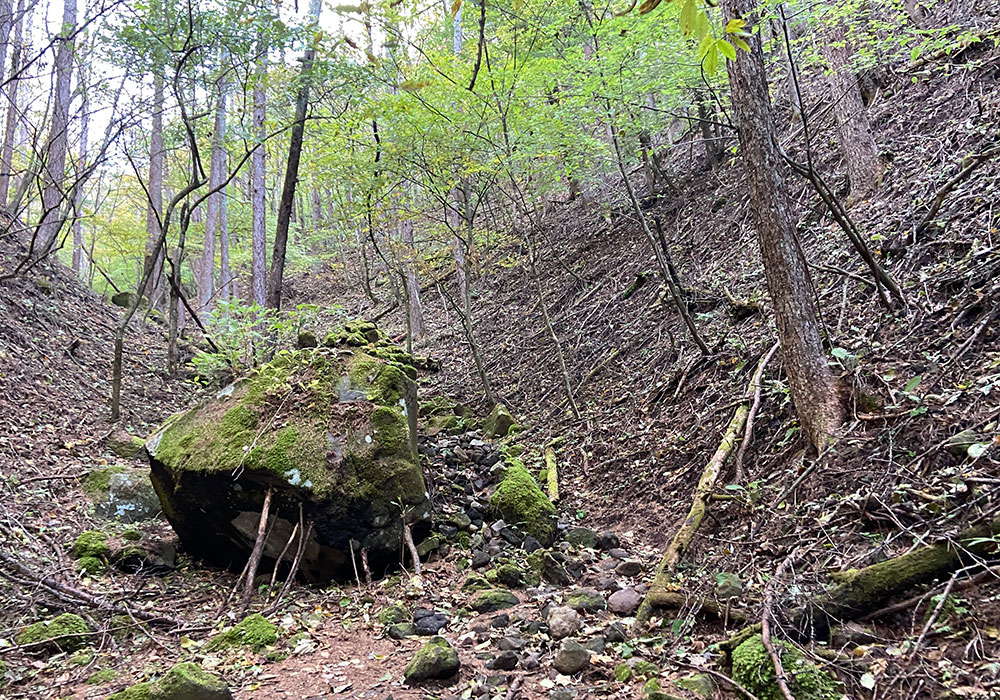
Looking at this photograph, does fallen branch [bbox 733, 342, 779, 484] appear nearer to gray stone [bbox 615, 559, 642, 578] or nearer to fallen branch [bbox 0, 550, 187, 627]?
gray stone [bbox 615, 559, 642, 578]

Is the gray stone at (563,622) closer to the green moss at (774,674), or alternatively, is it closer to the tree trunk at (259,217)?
the green moss at (774,674)

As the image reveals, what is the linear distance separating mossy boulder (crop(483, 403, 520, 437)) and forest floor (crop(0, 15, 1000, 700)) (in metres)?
0.36

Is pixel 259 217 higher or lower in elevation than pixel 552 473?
higher

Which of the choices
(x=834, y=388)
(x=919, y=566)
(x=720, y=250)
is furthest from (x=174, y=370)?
(x=919, y=566)

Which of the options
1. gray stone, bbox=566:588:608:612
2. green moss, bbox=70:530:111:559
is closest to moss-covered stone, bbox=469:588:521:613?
gray stone, bbox=566:588:608:612

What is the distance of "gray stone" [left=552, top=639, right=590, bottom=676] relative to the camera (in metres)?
3.80

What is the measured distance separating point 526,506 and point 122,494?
4.56 m

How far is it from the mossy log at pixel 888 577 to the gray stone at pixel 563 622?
4.78 ft

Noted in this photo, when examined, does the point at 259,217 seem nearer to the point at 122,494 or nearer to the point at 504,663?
the point at 122,494

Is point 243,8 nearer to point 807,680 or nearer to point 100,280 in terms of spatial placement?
point 807,680

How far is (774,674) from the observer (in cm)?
330

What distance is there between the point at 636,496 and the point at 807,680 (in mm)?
3407

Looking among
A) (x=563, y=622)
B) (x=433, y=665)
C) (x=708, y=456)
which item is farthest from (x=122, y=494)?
(x=708, y=456)

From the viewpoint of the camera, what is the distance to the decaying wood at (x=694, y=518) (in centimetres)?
448
